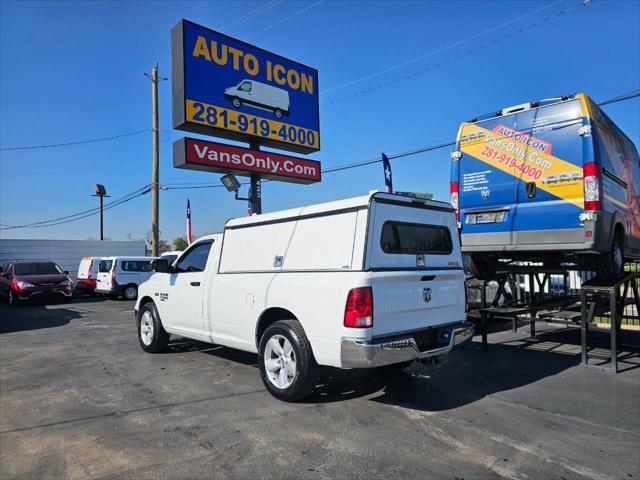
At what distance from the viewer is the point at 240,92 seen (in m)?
12.3

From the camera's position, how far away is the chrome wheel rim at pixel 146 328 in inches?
301

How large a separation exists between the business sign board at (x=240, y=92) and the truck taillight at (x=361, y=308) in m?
8.62

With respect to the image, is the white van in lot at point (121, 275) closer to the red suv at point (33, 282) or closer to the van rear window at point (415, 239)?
the red suv at point (33, 282)

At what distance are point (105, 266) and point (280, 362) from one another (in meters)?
17.3

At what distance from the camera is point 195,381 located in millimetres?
5844

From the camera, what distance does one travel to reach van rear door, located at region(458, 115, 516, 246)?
7199 mm

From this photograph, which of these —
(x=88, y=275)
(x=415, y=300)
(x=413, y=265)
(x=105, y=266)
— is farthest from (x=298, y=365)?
(x=88, y=275)

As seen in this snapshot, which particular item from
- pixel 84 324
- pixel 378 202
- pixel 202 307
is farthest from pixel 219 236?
pixel 84 324

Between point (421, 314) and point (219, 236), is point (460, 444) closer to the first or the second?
point (421, 314)

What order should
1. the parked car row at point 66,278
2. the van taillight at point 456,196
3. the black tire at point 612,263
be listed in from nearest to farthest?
the black tire at point 612,263, the van taillight at point 456,196, the parked car row at point 66,278

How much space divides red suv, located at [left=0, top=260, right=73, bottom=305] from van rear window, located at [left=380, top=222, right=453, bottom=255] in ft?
54.6

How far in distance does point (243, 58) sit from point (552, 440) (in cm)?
Result: 1162

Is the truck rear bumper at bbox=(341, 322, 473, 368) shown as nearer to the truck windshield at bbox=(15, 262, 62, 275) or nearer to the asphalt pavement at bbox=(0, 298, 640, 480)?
the asphalt pavement at bbox=(0, 298, 640, 480)

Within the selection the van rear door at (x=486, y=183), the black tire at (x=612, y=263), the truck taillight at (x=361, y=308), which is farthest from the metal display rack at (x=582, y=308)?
the truck taillight at (x=361, y=308)
